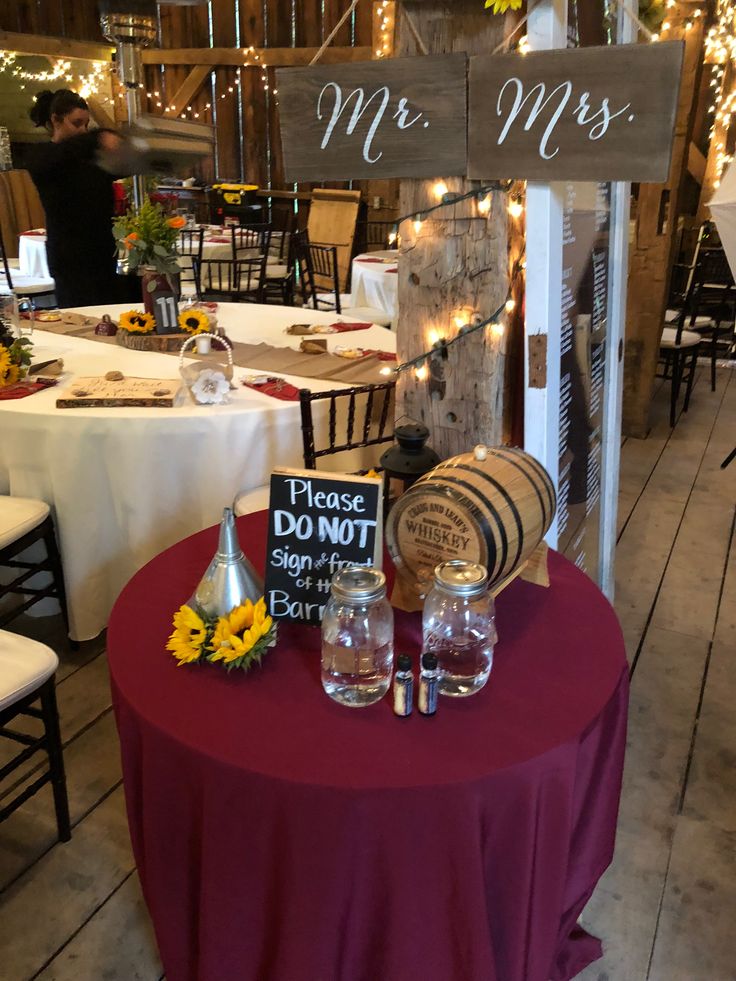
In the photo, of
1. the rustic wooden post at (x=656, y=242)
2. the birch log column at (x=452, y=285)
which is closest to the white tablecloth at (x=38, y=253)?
the rustic wooden post at (x=656, y=242)

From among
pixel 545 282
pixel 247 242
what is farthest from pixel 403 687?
pixel 247 242

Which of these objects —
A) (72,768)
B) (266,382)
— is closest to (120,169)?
(266,382)

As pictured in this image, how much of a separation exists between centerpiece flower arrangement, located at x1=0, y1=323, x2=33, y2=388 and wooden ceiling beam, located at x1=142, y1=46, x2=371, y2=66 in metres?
6.27

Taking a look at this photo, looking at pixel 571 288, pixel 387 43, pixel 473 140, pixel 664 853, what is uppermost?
pixel 387 43

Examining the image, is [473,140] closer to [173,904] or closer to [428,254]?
[428,254]

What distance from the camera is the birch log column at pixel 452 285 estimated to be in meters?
1.61

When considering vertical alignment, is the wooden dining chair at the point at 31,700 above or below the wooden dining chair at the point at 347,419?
below

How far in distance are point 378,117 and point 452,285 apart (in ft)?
1.25

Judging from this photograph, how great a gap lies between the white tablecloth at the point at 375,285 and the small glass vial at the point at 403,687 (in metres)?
3.78

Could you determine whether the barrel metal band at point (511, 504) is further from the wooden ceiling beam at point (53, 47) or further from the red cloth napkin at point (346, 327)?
the wooden ceiling beam at point (53, 47)

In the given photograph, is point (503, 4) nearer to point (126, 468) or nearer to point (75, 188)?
point (126, 468)

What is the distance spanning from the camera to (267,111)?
8398 millimetres

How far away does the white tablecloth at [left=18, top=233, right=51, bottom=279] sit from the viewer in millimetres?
5543

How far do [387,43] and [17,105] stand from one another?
4760 millimetres
